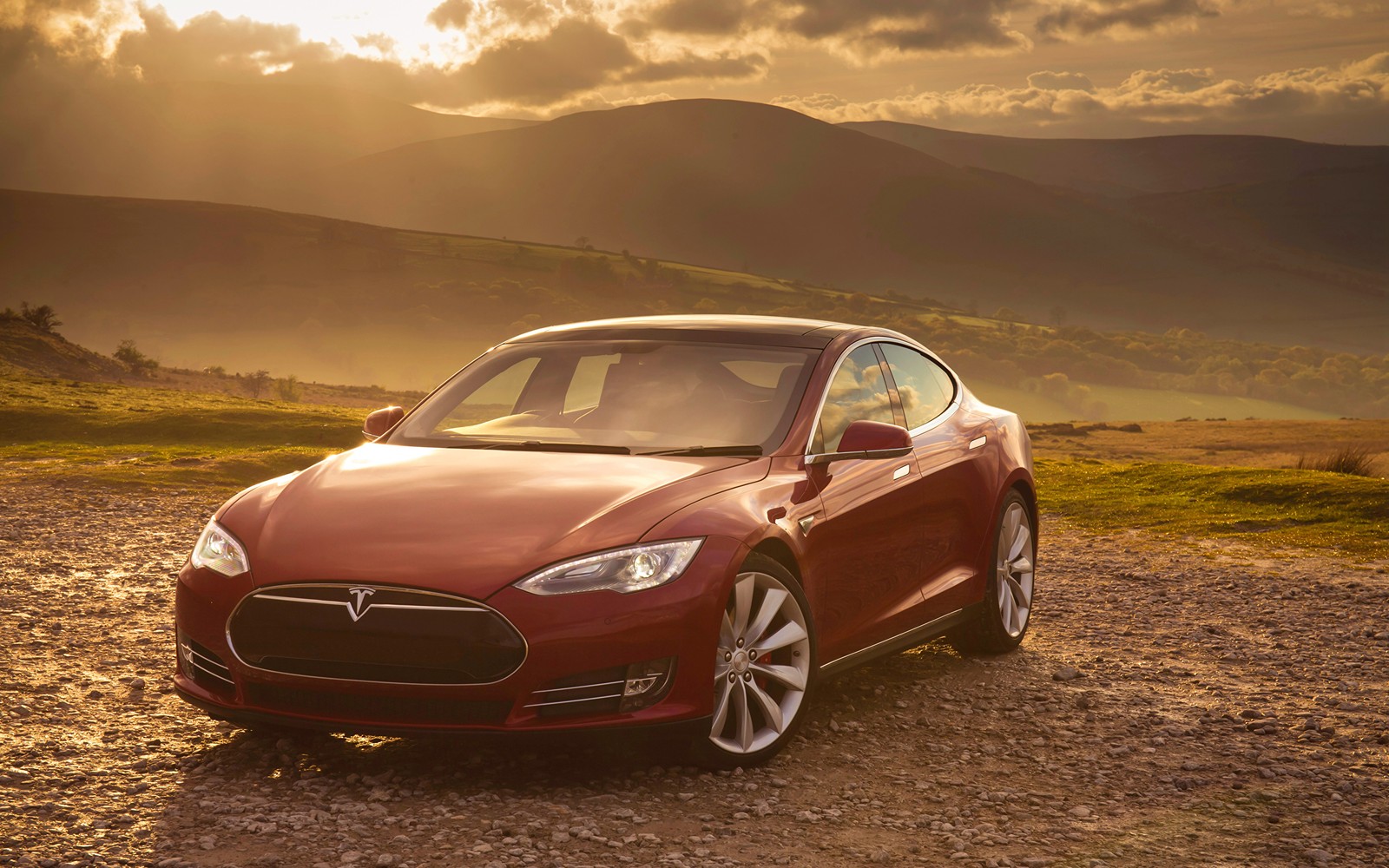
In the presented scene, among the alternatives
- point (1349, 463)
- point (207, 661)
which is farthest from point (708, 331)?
point (1349, 463)

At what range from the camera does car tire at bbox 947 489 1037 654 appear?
296 inches

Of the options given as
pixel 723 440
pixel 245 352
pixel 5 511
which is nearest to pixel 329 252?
pixel 245 352

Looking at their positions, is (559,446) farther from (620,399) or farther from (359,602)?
(359,602)

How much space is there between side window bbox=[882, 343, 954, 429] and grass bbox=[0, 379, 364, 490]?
44.8 feet

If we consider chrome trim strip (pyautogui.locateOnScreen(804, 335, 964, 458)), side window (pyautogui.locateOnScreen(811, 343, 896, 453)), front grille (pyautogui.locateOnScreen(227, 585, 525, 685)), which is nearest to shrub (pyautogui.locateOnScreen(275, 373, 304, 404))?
chrome trim strip (pyautogui.locateOnScreen(804, 335, 964, 458))

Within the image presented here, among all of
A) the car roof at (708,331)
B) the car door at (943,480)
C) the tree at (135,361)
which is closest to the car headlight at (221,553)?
the car roof at (708,331)

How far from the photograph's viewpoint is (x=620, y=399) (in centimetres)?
632

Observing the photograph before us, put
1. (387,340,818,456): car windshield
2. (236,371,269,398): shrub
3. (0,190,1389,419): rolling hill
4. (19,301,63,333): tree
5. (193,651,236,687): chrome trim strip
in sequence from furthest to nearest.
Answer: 1. (0,190,1389,419): rolling hill
2. (236,371,269,398): shrub
3. (19,301,63,333): tree
4. (387,340,818,456): car windshield
5. (193,651,236,687): chrome trim strip

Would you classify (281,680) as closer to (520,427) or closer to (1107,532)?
(520,427)

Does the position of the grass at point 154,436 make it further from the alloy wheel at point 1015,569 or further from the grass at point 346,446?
the alloy wheel at point 1015,569

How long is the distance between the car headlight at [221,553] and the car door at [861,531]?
2.22m

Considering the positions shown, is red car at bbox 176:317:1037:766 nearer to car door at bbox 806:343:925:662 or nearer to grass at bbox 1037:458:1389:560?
car door at bbox 806:343:925:662

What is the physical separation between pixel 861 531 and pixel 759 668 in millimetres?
995

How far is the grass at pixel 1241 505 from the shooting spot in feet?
48.3
